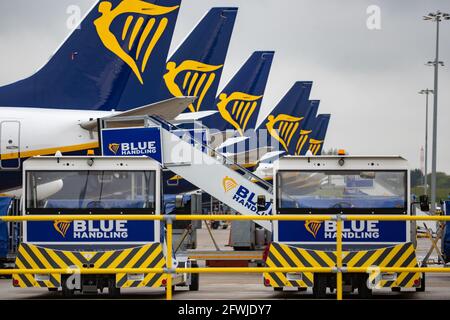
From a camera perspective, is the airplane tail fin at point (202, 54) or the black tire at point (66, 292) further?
the airplane tail fin at point (202, 54)

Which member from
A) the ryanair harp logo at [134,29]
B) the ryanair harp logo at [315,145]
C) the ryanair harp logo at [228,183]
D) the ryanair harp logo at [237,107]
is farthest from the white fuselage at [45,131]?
the ryanair harp logo at [315,145]

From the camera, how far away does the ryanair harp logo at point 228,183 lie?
2888cm

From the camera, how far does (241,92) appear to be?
6278 centimetres

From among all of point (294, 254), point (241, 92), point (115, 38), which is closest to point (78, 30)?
point (115, 38)

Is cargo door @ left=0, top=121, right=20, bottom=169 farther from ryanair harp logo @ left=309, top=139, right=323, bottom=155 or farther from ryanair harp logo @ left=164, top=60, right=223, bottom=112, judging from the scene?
ryanair harp logo @ left=309, top=139, right=323, bottom=155

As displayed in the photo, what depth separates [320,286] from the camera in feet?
59.0

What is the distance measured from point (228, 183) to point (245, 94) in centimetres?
3404

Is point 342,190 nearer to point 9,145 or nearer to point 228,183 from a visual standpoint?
point 228,183

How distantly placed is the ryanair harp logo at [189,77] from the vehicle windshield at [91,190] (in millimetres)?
25029

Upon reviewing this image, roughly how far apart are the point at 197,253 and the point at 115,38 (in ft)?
23.2

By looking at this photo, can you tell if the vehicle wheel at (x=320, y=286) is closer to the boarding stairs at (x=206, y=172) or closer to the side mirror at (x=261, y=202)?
the side mirror at (x=261, y=202)

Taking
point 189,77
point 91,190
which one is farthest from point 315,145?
point 91,190

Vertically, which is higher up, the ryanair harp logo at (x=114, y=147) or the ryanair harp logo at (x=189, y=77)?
the ryanair harp logo at (x=189, y=77)
